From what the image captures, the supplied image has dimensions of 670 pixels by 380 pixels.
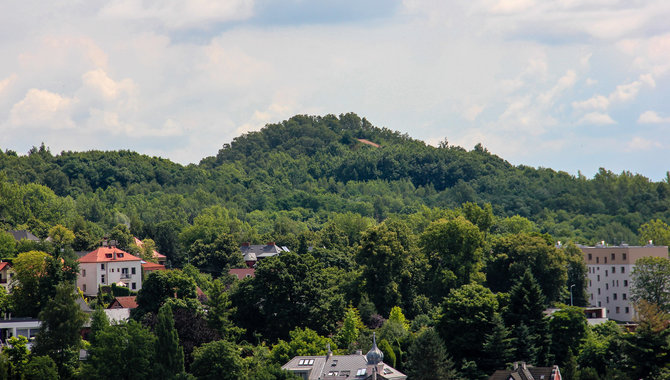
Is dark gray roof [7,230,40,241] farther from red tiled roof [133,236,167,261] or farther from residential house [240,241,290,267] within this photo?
residential house [240,241,290,267]

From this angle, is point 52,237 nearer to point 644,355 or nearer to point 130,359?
point 130,359

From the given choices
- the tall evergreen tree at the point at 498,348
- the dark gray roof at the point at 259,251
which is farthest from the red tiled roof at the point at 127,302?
the tall evergreen tree at the point at 498,348

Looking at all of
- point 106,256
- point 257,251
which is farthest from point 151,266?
point 257,251

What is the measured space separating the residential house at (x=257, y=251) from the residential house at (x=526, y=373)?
209 feet

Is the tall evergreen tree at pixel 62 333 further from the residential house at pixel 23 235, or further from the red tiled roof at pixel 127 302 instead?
the residential house at pixel 23 235

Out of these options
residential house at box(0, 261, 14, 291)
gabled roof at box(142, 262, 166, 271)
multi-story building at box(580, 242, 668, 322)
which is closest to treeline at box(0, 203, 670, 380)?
residential house at box(0, 261, 14, 291)

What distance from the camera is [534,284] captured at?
3371 inches

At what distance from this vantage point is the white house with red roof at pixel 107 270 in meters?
114

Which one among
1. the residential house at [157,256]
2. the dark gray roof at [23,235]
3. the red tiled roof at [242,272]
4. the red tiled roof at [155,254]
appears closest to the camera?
the red tiled roof at [242,272]

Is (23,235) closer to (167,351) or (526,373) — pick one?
(167,351)

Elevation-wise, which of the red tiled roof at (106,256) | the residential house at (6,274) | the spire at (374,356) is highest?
A: the red tiled roof at (106,256)

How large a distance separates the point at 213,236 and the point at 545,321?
232ft

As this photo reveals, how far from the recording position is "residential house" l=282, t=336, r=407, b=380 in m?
78.8

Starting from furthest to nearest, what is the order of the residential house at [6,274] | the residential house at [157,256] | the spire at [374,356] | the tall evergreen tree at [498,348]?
the residential house at [157,256] < the residential house at [6,274] < the tall evergreen tree at [498,348] < the spire at [374,356]
